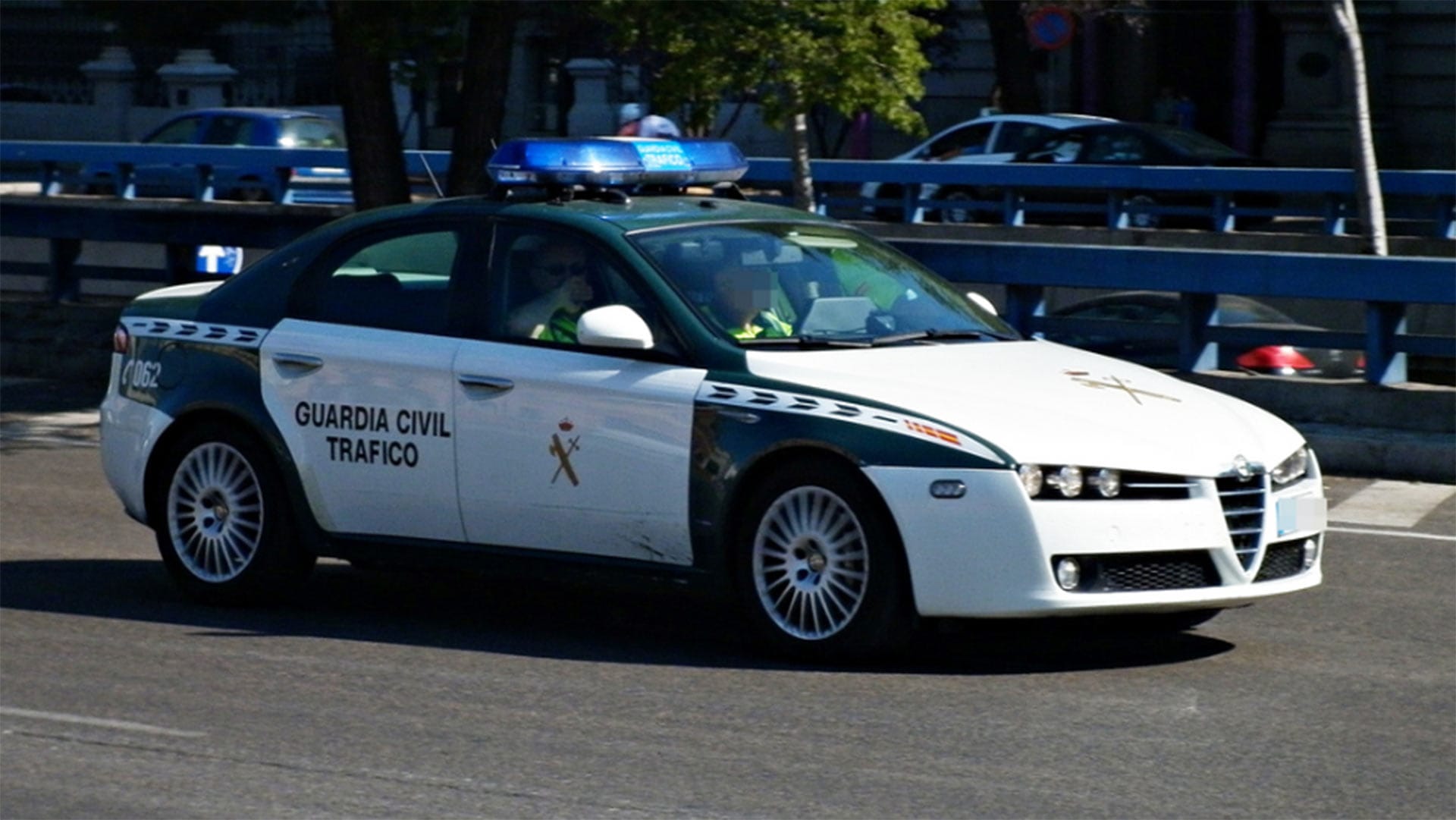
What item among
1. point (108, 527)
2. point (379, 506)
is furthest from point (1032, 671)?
point (108, 527)

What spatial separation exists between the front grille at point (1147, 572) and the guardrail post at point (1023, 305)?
6.44m

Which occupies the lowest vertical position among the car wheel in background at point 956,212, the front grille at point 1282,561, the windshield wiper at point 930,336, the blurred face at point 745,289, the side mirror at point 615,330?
the car wheel in background at point 956,212

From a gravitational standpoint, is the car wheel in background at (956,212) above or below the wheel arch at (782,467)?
below

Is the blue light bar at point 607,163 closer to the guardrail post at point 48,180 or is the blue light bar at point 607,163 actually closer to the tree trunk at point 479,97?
the tree trunk at point 479,97

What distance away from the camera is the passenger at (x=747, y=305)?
8.01 meters

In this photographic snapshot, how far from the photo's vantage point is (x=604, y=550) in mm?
8086

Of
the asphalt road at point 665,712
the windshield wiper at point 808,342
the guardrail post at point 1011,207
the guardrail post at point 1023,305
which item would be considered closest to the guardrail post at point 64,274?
the guardrail post at point 1023,305

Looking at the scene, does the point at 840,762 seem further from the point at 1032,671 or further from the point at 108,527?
the point at 108,527

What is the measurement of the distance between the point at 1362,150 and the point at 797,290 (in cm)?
1403

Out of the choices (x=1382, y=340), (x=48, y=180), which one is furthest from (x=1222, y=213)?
(x=48, y=180)

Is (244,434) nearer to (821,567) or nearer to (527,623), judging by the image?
(527,623)

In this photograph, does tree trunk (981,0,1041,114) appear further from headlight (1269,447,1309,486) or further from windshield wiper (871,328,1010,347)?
headlight (1269,447,1309,486)

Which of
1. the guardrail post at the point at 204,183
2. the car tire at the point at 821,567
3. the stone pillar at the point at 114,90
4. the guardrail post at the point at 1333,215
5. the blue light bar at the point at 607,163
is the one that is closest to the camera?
the car tire at the point at 821,567

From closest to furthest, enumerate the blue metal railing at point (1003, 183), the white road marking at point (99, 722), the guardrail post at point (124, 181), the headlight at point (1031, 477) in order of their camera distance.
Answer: the white road marking at point (99, 722) < the headlight at point (1031, 477) < the blue metal railing at point (1003, 183) < the guardrail post at point (124, 181)
